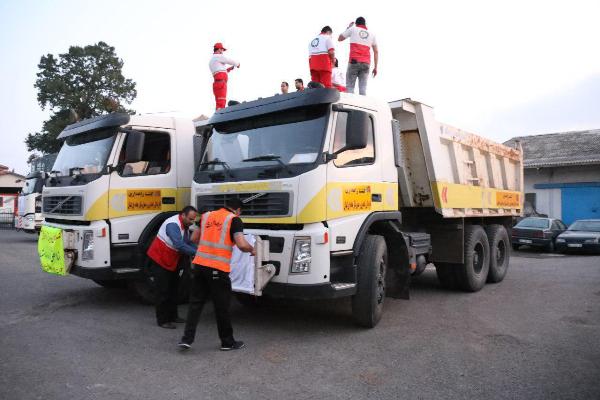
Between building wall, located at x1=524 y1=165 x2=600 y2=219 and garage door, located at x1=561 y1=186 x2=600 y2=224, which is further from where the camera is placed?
building wall, located at x1=524 y1=165 x2=600 y2=219

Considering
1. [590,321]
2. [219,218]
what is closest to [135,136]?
[219,218]

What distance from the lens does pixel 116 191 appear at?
6547 millimetres

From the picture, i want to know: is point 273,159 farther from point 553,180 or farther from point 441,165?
point 553,180

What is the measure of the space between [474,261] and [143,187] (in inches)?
214

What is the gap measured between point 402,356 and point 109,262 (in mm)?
3834

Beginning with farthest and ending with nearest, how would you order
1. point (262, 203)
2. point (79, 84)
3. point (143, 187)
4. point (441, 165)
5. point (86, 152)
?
point (79, 84)
point (441, 165)
point (86, 152)
point (143, 187)
point (262, 203)

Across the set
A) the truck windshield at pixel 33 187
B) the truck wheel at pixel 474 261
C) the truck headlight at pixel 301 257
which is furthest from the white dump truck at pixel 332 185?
the truck windshield at pixel 33 187

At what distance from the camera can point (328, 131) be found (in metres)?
5.17

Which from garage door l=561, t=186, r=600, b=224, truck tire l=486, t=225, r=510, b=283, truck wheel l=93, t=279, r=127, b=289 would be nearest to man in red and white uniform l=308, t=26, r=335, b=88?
truck wheel l=93, t=279, r=127, b=289

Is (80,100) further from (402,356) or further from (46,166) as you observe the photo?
(402,356)

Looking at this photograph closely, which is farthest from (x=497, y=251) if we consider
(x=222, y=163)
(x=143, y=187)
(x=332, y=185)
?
(x=143, y=187)

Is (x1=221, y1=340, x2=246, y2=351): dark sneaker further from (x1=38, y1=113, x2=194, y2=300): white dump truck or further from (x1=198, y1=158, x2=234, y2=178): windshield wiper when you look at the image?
(x1=38, y1=113, x2=194, y2=300): white dump truck

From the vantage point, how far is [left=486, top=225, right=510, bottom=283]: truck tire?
9000 millimetres

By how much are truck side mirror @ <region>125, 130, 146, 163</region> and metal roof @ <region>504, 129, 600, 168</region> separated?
2023cm
